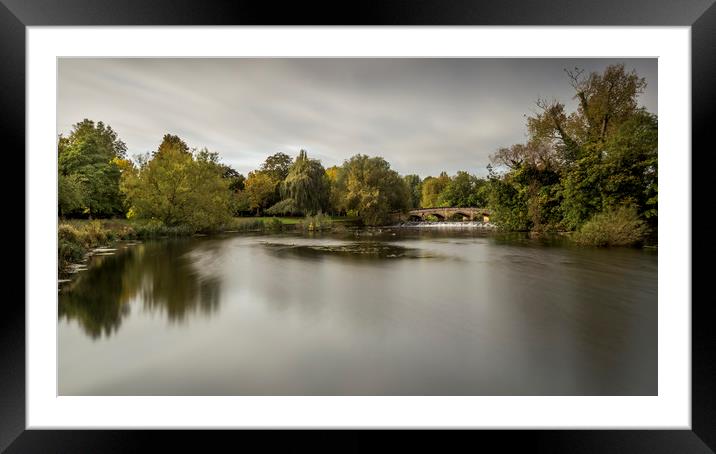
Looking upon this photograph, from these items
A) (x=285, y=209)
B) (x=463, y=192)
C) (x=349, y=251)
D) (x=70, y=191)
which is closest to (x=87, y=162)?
(x=70, y=191)

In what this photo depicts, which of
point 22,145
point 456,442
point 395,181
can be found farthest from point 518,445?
point 395,181

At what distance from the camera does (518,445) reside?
1.75 metres

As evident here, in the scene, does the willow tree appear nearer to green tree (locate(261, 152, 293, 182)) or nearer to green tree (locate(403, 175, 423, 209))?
green tree (locate(261, 152, 293, 182))

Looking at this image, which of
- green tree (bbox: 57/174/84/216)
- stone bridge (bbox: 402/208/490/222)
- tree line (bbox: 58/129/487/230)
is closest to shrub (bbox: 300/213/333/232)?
tree line (bbox: 58/129/487/230)

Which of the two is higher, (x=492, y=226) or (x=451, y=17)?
(x=451, y=17)

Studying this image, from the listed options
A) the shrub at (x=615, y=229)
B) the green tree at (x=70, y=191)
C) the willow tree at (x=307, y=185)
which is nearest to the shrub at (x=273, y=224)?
the willow tree at (x=307, y=185)

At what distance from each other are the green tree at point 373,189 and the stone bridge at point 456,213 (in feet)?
1.29

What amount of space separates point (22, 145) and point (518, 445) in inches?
119

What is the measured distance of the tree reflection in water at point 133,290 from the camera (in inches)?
133

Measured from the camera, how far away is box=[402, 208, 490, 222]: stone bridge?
20.5 ft

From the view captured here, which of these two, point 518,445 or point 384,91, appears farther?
point 384,91

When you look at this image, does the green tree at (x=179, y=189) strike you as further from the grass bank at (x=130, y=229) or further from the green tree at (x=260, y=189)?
the green tree at (x=260, y=189)

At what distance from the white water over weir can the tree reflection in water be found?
4.34 meters

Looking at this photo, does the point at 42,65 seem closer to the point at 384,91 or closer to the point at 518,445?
the point at 384,91
